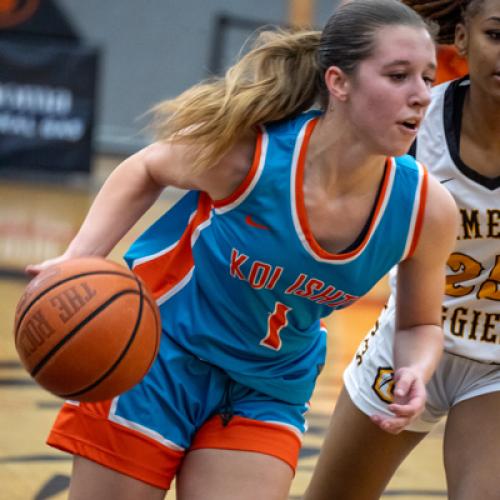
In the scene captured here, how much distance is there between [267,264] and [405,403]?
1.64 ft

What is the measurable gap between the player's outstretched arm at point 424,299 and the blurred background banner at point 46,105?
1272cm

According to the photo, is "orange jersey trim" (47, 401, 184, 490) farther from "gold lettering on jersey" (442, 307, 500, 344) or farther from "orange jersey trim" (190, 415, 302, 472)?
"gold lettering on jersey" (442, 307, 500, 344)

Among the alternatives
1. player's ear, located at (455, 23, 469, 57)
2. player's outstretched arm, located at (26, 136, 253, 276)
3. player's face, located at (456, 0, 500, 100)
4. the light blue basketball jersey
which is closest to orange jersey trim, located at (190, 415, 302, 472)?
the light blue basketball jersey

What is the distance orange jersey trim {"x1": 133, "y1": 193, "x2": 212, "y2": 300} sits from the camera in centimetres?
321

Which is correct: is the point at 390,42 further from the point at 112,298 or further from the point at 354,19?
the point at 112,298

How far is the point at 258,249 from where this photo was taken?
3.05m

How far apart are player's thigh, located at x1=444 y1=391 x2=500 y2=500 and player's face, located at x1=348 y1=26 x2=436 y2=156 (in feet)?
3.16

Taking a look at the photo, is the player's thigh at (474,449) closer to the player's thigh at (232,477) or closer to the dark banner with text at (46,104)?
the player's thigh at (232,477)

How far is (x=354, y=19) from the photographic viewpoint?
297cm

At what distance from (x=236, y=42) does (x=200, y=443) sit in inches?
657

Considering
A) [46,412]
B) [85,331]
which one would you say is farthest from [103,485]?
[46,412]

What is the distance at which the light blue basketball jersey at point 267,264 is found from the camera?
3.04m

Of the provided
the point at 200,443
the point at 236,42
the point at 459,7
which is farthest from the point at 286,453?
the point at 236,42

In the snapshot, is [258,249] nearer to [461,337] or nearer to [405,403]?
[405,403]
